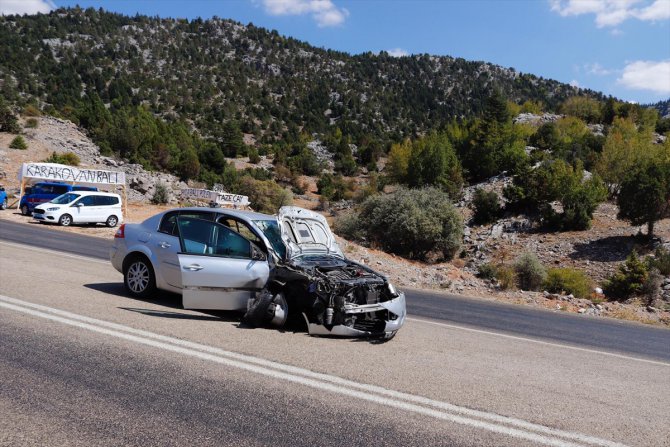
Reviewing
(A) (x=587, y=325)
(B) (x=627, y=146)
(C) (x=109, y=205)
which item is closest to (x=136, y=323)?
(A) (x=587, y=325)

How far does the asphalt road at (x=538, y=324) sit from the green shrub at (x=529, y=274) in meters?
8.00

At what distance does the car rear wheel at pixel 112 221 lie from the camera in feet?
92.1

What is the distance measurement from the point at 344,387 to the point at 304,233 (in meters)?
3.74

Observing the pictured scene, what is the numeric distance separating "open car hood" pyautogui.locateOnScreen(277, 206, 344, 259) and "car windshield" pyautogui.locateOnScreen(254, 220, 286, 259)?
10 centimetres

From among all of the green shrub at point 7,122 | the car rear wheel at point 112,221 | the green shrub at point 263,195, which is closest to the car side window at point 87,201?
the car rear wheel at point 112,221

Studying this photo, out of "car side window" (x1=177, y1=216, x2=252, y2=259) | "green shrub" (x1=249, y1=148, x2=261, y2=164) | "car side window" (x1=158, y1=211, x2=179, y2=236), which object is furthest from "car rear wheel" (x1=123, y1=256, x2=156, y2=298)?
"green shrub" (x1=249, y1=148, x2=261, y2=164)

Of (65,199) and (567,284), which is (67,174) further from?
(567,284)

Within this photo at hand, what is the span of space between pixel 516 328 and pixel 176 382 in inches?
346

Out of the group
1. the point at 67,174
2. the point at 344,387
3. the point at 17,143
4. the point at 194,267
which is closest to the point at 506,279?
the point at 194,267

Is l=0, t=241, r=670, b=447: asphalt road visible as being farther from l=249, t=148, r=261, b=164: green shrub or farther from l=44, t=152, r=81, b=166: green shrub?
l=249, t=148, r=261, b=164: green shrub

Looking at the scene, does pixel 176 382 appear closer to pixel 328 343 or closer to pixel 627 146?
pixel 328 343

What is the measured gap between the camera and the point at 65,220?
26766 millimetres

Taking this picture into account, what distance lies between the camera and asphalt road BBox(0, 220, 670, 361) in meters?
10.6

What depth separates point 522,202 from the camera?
46.4 m
